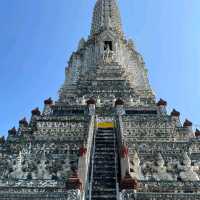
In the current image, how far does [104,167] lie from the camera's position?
18.8 meters

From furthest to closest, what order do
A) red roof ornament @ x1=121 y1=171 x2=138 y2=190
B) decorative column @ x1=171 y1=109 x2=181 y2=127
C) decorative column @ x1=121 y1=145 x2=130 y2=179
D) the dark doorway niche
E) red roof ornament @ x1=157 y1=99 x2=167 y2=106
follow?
the dark doorway niche → red roof ornament @ x1=157 y1=99 x2=167 y2=106 → decorative column @ x1=171 y1=109 x2=181 y2=127 → decorative column @ x1=121 y1=145 x2=130 y2=179 → red roof ornament @ x1=121 y1=171 x2=138 y2=190

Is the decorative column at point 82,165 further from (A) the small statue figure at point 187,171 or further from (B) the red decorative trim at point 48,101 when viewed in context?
(B) the red decorative trim at point 48,101

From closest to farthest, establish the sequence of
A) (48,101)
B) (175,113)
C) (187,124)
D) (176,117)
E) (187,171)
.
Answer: (187,171) → (187,124) → (176,117) → (175,113) → (48,101)

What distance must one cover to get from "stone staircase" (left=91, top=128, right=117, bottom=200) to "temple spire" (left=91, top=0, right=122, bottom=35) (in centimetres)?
2140

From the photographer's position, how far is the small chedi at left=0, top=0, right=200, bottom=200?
55.3 feet

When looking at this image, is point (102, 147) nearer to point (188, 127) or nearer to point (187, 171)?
point (187, 171)

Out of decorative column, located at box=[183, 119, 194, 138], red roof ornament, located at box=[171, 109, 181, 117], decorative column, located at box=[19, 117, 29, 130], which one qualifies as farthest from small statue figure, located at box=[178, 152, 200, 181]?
decorative column, located at box=[19, 117, 29, 130]

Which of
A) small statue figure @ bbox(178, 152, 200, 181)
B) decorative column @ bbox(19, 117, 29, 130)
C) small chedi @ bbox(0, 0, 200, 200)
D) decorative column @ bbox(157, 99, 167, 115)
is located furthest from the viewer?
decorative column @ bbox(157, 99, 167, 115)

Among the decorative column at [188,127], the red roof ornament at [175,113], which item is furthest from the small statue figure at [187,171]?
the red roof ornament at [175,113]

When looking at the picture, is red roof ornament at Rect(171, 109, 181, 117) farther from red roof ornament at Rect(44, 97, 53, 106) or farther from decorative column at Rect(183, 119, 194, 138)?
red roof ornament at Rect(44, 97, 53, 106)

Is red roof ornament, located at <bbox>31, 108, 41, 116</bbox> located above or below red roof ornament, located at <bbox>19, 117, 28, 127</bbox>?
above

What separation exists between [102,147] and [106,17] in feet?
86.4

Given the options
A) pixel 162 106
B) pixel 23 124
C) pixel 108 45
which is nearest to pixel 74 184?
pixel 23 124

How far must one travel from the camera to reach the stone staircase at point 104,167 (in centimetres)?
1661
